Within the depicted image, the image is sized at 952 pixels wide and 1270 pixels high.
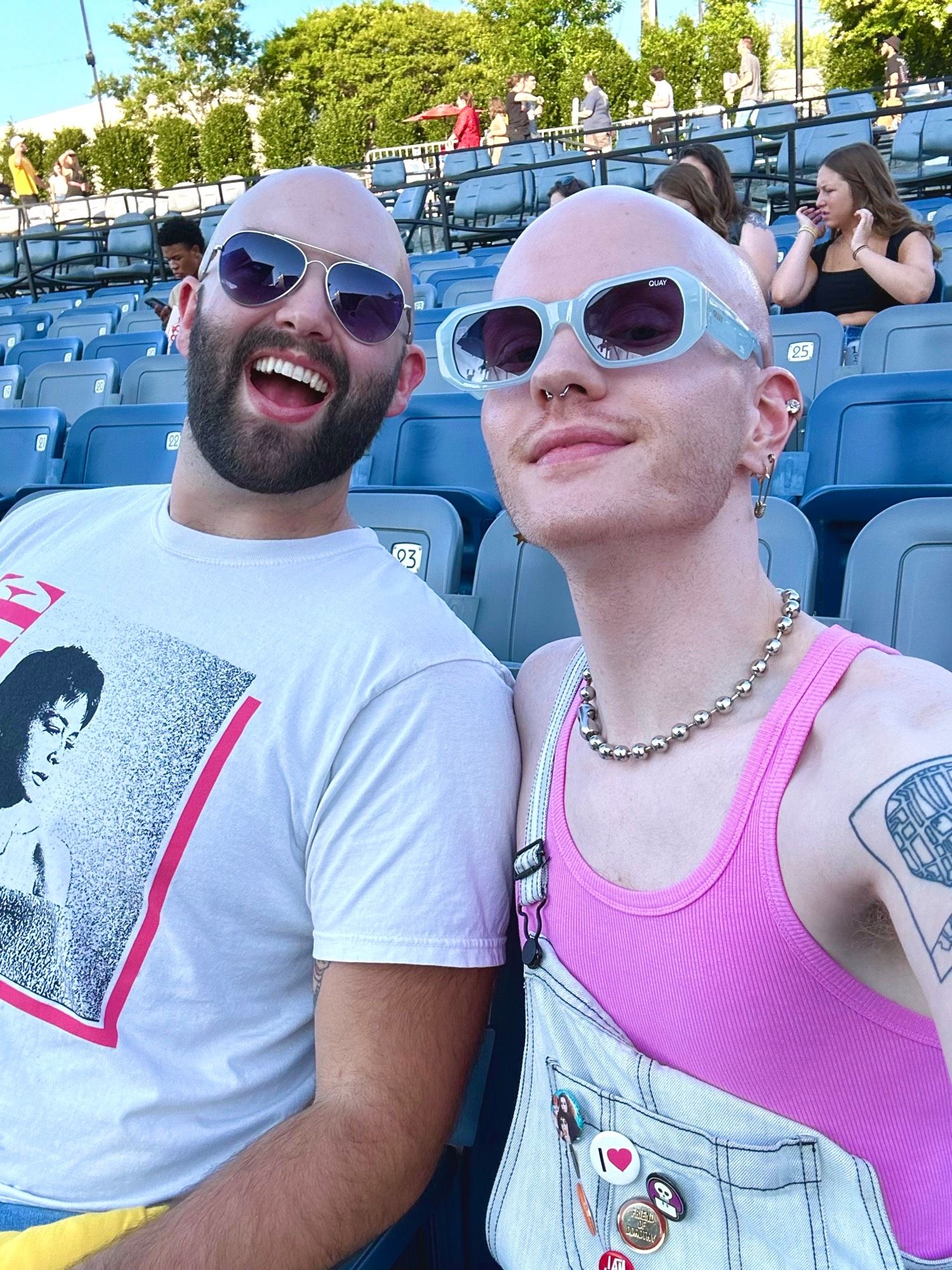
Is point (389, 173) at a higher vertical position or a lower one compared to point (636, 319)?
higher

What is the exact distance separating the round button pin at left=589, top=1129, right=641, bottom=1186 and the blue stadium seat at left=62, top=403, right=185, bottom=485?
10.4 feet

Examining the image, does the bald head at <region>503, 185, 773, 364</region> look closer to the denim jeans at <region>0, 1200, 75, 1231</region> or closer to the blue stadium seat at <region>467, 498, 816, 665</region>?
the blue stadium seat at <region>467, 498, 816, 665</region>

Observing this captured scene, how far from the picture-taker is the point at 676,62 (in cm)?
2406

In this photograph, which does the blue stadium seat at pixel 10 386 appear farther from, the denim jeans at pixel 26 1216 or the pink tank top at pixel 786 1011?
the pink tank top at pixel 786 1011

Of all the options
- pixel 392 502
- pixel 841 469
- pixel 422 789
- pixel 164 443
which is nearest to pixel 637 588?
pixel 422 789

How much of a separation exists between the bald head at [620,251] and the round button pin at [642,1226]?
2.97 ft

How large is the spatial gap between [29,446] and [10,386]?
182 cm

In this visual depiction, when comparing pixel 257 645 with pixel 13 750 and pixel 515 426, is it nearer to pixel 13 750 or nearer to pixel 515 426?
pixel 13 750

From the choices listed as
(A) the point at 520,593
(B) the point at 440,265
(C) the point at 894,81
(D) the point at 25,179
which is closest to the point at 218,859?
(A) the point at 520,593

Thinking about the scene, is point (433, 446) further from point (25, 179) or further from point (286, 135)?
point (286, 135)

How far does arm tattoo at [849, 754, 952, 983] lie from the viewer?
75 cm

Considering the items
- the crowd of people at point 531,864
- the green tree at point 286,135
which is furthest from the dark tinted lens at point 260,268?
the green tree at point 286,135

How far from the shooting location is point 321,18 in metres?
38.3

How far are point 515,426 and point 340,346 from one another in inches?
23.1
